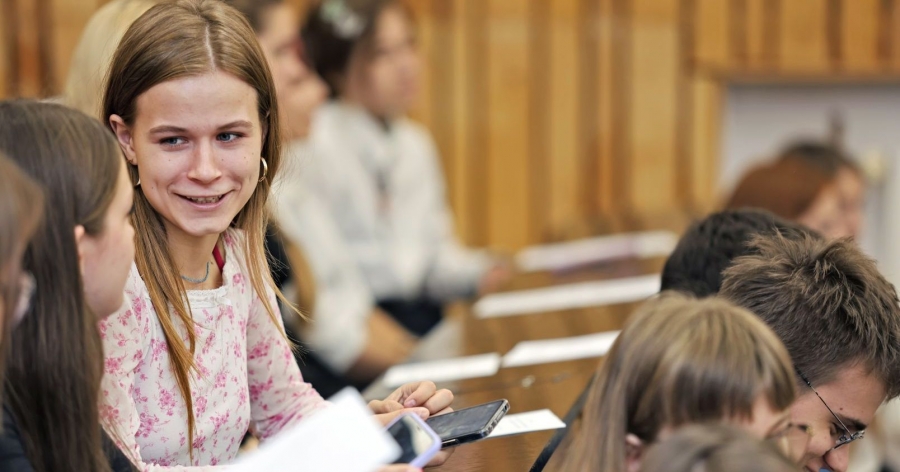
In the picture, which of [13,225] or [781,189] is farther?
[781,189]

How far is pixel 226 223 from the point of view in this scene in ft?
4.96

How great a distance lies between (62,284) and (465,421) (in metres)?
0.55

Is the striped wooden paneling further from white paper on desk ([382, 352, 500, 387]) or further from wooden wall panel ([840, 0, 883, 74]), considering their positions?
white paper on desk ([382, 352, 500, 387])

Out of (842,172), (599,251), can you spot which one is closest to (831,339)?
(842,172)

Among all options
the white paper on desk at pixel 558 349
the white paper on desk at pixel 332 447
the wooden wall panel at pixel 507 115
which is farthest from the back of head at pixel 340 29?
the white paper on desk at pixel 332 447

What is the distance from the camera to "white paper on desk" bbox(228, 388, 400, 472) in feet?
3.39

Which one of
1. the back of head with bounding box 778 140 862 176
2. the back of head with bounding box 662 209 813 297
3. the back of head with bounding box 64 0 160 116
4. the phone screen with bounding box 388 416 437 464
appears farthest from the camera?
the back of head with bounding box 778 140 862 176

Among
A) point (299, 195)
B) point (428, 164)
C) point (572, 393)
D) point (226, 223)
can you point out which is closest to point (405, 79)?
point (428, 164)

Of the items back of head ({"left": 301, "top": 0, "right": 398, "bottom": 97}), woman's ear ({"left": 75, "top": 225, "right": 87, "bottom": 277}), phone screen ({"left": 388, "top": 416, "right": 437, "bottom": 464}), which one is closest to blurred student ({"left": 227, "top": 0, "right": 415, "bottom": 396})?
back of head ({"left": 301, "top": 0, "right": 398, "bottom": 97})

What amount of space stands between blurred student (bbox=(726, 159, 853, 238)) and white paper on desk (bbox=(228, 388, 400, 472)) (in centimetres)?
195

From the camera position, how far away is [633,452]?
1.10 meters

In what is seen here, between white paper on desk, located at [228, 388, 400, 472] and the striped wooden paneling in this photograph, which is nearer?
white paper on desk, located at [228, 388, 400, 472]

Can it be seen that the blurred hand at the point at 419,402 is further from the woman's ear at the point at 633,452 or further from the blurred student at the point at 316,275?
the blurred student at the point at 316,275

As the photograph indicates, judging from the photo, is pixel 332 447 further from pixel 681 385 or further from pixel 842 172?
pixel 842 172
